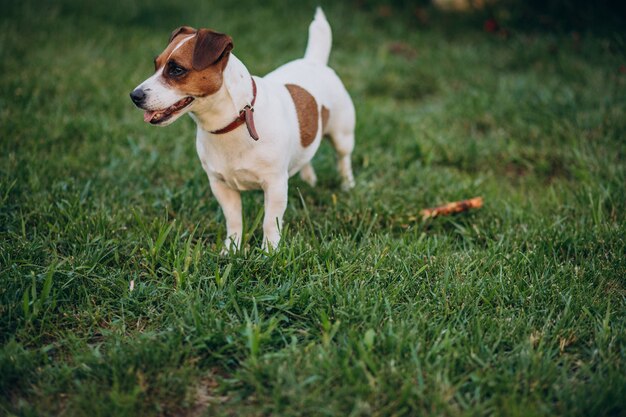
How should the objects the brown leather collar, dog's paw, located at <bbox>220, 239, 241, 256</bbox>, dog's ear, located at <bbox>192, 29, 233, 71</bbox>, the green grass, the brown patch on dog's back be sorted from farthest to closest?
1. the brown patch on dog's back
2. dog's paw, located at <bbox>220, 239, 241, 256</bbox>
3. the brown leather collar
4. dog's ear, located at <bbox>192, 29, 233, 71</bbox>
5. the green grass

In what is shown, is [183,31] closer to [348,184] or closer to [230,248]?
[230,248]

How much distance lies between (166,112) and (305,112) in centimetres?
82

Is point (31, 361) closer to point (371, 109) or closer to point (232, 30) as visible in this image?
point (371, 109)

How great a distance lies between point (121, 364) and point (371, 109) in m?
3.30

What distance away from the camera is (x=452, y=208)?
3.45 meters

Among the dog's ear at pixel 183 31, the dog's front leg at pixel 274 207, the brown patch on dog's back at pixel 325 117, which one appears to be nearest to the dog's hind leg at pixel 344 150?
the brown patch on dog's back at pixel 325 117

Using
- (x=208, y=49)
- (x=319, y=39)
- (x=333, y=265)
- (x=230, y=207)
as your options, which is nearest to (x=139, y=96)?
(x=208, y=49)

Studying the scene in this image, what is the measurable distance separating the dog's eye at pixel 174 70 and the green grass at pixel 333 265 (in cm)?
77

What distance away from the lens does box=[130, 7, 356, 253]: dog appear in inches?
99.7

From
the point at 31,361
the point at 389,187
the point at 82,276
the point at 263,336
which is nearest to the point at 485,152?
the point at 389,187

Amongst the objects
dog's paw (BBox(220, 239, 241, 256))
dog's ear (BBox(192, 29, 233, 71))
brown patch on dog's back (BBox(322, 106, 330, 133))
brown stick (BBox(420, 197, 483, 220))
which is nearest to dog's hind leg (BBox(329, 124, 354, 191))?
brown patch on dog's back (BBox(322, 106, 330, 133))

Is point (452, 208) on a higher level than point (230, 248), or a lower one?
lower

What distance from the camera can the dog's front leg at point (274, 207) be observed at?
2.87 m

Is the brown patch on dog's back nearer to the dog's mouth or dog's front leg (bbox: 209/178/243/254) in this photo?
dog's front leg (bbox: 209/178/243/254)
